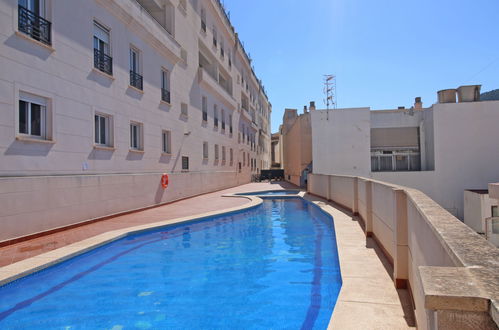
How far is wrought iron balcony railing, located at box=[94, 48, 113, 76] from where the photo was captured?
1146 centimetres

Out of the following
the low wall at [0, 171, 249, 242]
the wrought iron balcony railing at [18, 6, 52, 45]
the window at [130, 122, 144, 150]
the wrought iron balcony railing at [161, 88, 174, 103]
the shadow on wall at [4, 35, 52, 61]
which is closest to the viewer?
the low wall at [0, 171, 249, 242]

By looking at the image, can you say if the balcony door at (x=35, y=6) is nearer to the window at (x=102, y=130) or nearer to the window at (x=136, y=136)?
the window at (x=102, y=130)

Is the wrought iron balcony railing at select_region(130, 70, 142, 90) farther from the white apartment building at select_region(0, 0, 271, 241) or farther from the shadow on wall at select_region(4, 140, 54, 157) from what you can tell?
the shadow on wall at select_region(4, 140, 54, 157)

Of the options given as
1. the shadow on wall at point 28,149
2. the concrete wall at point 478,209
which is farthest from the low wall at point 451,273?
the concrete wall at point 478,209

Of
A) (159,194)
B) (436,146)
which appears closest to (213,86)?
(159,194)

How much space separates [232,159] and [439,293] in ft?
→ 97.3

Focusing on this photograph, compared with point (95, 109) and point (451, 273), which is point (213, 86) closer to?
point (95, 109)

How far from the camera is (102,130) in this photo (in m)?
11.9

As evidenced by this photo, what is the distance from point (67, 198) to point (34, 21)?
480cm

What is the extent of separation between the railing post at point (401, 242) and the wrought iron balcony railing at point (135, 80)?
11.9m

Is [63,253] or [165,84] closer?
[63,253]

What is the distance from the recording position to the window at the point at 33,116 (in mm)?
8469

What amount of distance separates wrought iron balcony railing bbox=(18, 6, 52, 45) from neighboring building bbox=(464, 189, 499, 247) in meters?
21.6

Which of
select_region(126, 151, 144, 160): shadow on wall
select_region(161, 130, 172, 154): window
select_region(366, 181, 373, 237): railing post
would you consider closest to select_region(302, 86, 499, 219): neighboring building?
select_region(161, 130, 172, 154): window
